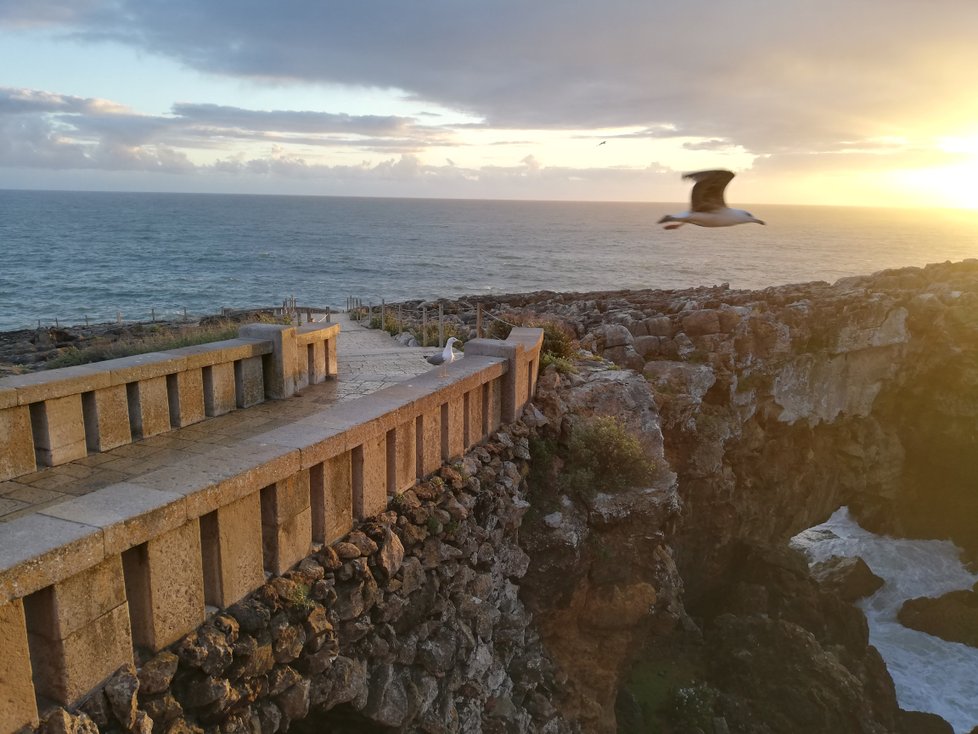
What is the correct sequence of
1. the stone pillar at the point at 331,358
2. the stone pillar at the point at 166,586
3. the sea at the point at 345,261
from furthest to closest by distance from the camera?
the sea at the point at 345,261 → the stone pillar at the point at 331,358 → the stone pillar at the point at 166,586

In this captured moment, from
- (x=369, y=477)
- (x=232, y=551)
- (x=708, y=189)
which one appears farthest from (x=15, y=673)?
(x=708, y=189)

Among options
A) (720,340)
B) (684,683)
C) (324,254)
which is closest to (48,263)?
(324,254)

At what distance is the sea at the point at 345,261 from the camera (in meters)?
54.1

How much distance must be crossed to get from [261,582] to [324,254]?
85791mm

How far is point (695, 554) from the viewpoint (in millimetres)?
20000

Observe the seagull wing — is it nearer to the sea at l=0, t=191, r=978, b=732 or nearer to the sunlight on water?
the sea at l=0, t=191, r=978, b=732

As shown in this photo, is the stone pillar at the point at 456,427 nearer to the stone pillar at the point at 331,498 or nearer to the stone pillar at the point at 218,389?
the stone pillar at the point at 331,498

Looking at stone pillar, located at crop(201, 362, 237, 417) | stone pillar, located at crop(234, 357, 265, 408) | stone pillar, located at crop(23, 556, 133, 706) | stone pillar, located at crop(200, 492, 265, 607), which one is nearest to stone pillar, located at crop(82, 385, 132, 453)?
stone pillar, located at crop(201, 362, 237, 417)

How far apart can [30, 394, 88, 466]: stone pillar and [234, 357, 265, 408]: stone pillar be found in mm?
2354

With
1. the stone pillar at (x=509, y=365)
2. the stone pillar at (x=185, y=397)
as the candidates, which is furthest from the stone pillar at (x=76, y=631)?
the stone pillar at (x=509, y=365)

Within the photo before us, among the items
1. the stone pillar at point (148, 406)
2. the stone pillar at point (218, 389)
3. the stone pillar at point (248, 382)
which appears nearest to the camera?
the stone pillar at point (148, 406)

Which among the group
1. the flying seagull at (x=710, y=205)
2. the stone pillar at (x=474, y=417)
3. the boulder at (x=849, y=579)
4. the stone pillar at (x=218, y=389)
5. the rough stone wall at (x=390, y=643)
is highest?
the flying seagull at (x=710, y=205)

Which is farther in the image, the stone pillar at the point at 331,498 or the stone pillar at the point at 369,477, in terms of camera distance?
the stone pillar at the point at 369,477

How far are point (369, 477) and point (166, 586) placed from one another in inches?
103
